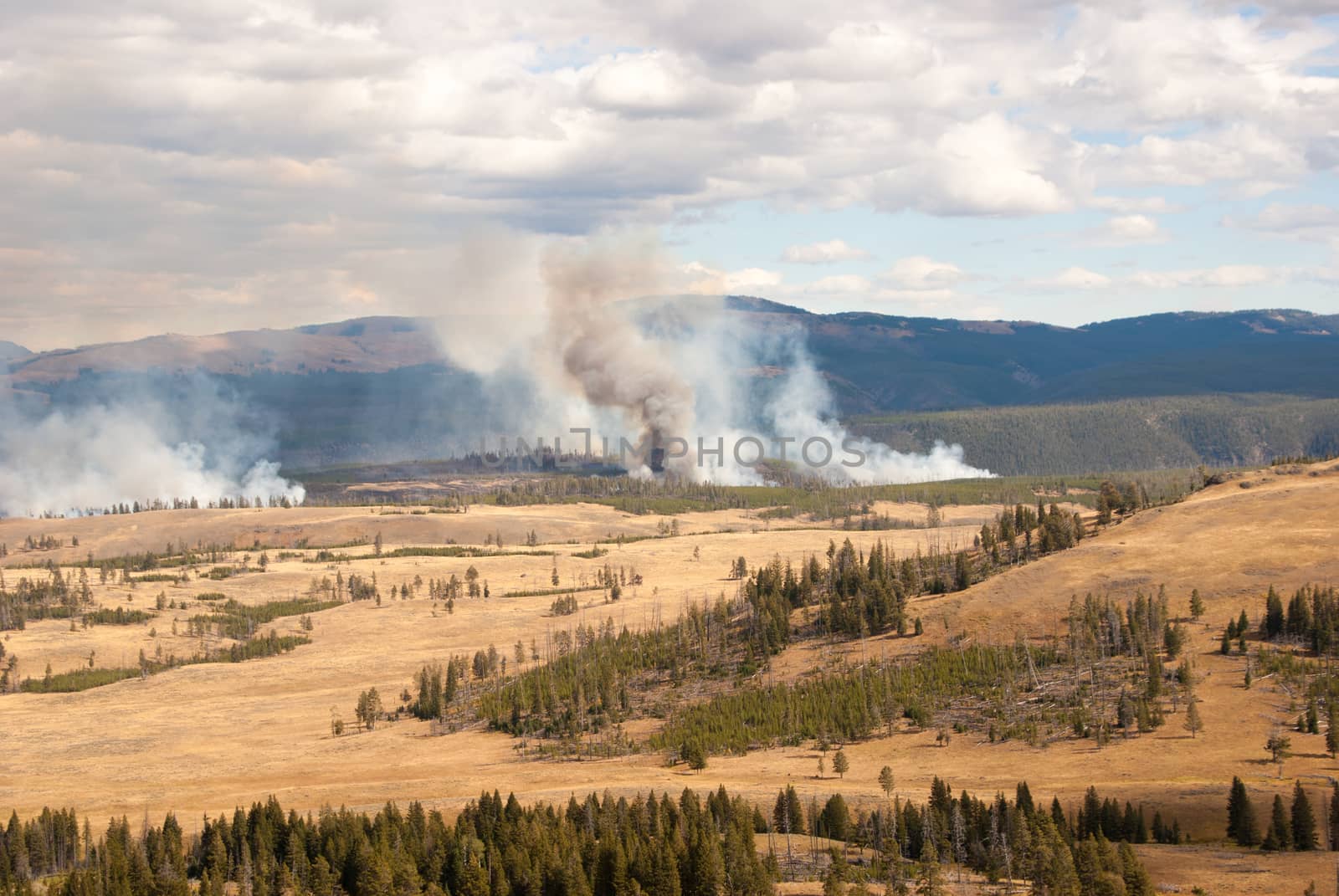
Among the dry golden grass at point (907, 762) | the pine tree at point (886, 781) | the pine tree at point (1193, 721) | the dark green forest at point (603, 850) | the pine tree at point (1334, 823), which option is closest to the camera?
the dark green forest at point (603, 850)

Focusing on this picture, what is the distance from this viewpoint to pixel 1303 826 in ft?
364

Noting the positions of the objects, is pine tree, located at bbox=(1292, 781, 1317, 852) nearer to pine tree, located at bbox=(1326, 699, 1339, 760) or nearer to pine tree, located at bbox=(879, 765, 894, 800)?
pine tree, located at bbox=(1326, 699, 1339, 760)

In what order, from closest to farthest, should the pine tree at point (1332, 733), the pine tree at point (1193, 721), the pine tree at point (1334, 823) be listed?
the pine tree at point (1334, 823)
the pine tree at point (1332, 733)
the pine tree at point (1193, 721)

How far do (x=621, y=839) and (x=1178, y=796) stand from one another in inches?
1795

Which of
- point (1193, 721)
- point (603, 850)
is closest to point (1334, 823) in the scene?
point (1193, 721)

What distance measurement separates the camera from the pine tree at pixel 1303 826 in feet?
362

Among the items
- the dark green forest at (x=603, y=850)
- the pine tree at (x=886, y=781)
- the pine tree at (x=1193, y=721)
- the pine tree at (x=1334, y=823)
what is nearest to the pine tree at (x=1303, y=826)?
the pine tree at (x=1334, y=823)

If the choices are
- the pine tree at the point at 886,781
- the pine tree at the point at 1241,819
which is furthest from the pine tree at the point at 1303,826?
the pine tree at the point at 886,781

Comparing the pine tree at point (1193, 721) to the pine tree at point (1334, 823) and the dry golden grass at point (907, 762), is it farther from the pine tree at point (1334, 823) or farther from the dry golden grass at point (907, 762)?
the pine tree at point (1334, 823)

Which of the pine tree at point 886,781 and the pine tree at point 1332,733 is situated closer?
the pine tree at point 1332,733

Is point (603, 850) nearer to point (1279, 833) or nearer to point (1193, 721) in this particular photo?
point (1279, 833)

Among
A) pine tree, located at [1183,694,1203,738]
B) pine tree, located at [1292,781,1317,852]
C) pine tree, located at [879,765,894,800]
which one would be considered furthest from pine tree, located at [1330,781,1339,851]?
pine tree, located at [879,765,894,800]

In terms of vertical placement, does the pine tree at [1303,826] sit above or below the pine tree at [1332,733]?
below

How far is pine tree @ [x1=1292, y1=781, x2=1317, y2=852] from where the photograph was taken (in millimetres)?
110250
